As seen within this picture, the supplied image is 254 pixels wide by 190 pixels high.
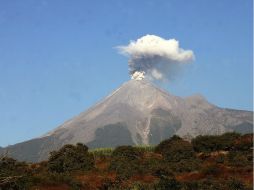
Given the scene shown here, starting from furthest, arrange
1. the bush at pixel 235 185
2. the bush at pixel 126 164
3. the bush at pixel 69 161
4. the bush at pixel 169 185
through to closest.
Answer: the bush at pixel 69 161, the bush at pixel 126 164, the bush at pixel 235 185, the bush at pixel 169 185

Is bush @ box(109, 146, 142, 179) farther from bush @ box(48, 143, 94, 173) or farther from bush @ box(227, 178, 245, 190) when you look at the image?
bush @ box(227, 178, 245, 190)

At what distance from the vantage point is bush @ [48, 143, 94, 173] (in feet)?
183

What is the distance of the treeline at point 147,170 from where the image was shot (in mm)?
32656

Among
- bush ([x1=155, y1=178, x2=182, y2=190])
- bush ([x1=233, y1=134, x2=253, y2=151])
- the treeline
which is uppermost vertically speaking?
bush ([x1=233, y1=134, x2=253, y2=151])

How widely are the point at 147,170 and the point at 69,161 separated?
1163cm

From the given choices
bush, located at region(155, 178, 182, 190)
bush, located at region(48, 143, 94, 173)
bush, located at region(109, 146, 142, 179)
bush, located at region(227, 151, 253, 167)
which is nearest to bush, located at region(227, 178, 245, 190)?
bush, located at region(155, 178, 182, 190)

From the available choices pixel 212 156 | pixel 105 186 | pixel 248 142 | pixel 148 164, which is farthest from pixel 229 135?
pixel 105 186

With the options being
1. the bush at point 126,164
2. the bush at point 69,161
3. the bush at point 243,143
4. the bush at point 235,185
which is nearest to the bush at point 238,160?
the bush at point 243,143

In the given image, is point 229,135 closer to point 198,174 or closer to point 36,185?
point 198,174

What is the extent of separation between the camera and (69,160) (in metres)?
56.5

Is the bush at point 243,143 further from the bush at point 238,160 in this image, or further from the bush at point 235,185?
the bush at point 235,185

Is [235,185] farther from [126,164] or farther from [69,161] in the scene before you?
[69,161]

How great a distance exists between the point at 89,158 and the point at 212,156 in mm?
15534

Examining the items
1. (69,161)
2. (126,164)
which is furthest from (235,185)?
(69,161)
